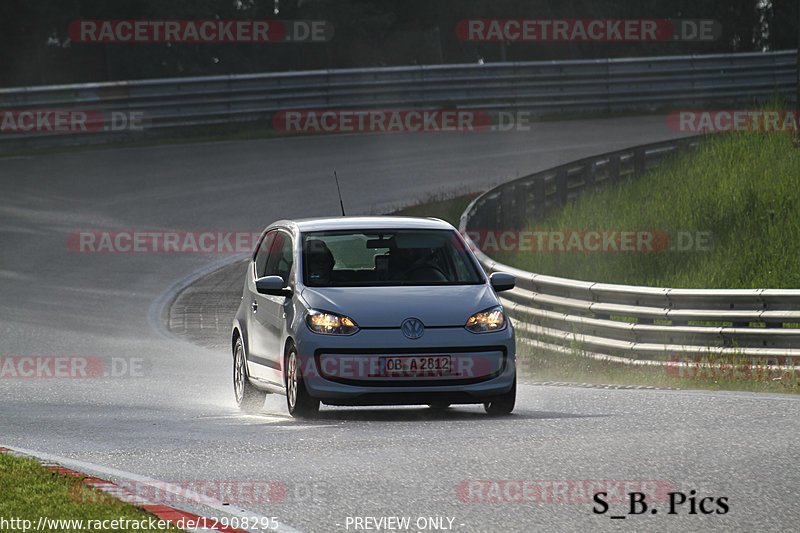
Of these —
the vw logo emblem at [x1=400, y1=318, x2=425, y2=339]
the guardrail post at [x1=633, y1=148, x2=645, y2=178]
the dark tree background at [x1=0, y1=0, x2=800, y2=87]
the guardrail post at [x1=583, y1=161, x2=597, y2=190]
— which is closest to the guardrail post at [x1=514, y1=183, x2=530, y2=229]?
the guardrail post at [x1=583, y1=161, x2=597, y2=190]

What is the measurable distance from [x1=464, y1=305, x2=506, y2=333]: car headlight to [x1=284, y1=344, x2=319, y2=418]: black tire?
130 centimetres

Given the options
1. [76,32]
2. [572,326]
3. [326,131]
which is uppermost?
[76,32]

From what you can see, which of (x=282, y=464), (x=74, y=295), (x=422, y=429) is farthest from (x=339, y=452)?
(x=74, y=295)

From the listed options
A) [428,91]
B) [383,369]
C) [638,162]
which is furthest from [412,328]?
[428,91]

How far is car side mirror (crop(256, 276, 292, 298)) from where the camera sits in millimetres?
10195

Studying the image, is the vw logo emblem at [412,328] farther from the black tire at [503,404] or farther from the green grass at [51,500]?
the green grass at [51,500]

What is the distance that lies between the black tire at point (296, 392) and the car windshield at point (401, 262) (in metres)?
0.66

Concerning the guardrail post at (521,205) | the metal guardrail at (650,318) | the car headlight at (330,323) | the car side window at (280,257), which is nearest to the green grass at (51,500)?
the car headlight at (330,323)

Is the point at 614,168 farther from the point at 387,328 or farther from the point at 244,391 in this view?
the point at 387,328

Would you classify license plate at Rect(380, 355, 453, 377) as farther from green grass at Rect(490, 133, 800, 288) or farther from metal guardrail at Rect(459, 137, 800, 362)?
green grass at Rect(490, 133, 800, 288)

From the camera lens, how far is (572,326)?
14273mm

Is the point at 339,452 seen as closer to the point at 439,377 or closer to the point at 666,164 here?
the point at 439,377

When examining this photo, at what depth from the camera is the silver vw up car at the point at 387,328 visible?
9.59 meters

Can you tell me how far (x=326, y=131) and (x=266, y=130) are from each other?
1.50 metres
